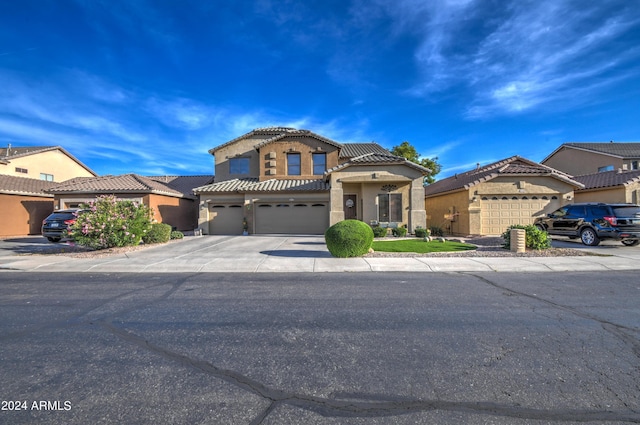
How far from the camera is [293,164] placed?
74.9 feet

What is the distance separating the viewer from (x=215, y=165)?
2434 centimetres

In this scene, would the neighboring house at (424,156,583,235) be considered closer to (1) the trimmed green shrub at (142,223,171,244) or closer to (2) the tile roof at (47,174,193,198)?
(1) the trimmed green shrub at (142,223,171,244)

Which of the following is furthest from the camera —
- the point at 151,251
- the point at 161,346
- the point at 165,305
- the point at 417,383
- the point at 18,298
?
the point at 151,251

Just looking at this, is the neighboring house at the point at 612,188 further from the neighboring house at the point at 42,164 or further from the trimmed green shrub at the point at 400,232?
the neighboring house at the point at 42,164

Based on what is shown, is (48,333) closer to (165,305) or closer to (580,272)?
(165,305)

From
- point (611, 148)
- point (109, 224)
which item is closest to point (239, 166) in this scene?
point (109, 224)

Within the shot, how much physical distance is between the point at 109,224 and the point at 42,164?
75.7 feet

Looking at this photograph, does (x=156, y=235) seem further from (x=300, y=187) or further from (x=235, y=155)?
(x=235, y=155)

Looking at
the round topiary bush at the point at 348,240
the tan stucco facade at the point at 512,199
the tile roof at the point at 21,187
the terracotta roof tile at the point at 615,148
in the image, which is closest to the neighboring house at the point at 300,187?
the tan stucco facade at the point at 512,199

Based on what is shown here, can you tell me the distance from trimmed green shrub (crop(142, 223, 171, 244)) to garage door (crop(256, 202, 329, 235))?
6540mm

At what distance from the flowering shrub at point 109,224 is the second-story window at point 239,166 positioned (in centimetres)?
1022

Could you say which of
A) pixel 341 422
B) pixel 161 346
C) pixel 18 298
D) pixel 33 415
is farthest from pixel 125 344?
pixel 18 298

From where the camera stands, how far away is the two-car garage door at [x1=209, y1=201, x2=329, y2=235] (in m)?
20.7

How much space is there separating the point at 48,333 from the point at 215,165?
2140 centimetres
